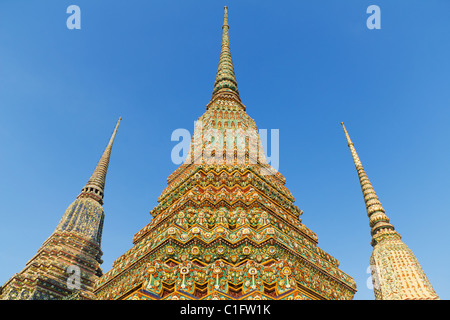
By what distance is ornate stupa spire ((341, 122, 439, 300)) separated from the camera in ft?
45.4

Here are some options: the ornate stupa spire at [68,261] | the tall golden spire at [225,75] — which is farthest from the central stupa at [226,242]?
the ornate stupa spire at [68,261]

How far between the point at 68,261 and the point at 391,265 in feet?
43.7

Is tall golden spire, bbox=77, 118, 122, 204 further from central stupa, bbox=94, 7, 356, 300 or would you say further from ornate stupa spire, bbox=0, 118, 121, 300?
central stupa, bbox=94, 7, 356, 300

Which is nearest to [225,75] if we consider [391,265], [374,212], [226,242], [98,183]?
[374,212]

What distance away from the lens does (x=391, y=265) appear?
15.2 meters

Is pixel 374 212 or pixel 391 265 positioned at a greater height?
pixel 374 212

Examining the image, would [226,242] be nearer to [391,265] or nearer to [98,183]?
[391,265]

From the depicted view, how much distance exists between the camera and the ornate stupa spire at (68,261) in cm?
1566

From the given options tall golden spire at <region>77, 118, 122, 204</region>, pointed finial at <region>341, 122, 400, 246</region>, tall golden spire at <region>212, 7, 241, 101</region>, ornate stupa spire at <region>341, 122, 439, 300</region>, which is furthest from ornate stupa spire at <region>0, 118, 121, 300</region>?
pointed finial at <region>341, 122, 400, 246</region>

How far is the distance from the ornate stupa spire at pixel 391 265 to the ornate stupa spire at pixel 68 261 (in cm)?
1037

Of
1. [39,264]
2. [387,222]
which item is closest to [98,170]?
[39,264]

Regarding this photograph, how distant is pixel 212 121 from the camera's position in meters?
14.9
